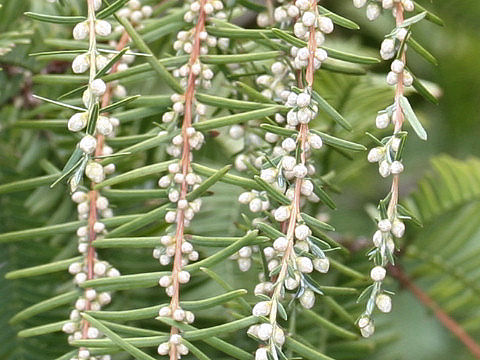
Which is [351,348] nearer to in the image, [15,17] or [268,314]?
[268,314]

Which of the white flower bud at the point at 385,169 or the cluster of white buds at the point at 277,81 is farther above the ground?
the cluster of white buds at the point at 277,81

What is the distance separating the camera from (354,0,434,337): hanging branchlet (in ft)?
1.23

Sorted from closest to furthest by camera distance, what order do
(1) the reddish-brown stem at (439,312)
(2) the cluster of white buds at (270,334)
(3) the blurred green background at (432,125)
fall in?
1. (2) the cluster of white buds at (270,334)
2. (1) the reddish-brown stem at (439,312)
3. (3) the blurred green background at (432,125)

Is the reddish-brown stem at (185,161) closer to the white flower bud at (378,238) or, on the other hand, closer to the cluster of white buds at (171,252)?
the cluster of white buds at (171,252)

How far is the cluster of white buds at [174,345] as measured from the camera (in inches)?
15.1

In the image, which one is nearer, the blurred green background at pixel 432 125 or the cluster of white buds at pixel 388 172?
the cluster of white buds at pixel 388 172

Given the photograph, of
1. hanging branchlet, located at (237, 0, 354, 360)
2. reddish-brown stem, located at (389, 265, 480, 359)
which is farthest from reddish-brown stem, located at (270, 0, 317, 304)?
reddish-brown stem, located at (389, 265, 480, 359)

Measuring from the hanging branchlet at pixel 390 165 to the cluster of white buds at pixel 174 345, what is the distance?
10 centimetres

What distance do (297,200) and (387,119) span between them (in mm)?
69

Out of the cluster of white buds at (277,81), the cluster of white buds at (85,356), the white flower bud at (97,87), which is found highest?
the cluster of white buds at (277,81)

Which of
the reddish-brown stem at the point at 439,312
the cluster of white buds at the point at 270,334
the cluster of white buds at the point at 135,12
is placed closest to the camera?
the cluster of white buds at the point at 270,334

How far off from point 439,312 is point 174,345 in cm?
47

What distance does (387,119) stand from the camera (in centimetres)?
39

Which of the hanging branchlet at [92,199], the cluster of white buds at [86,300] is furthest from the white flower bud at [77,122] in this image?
the cluster of white buds at [86,300]
